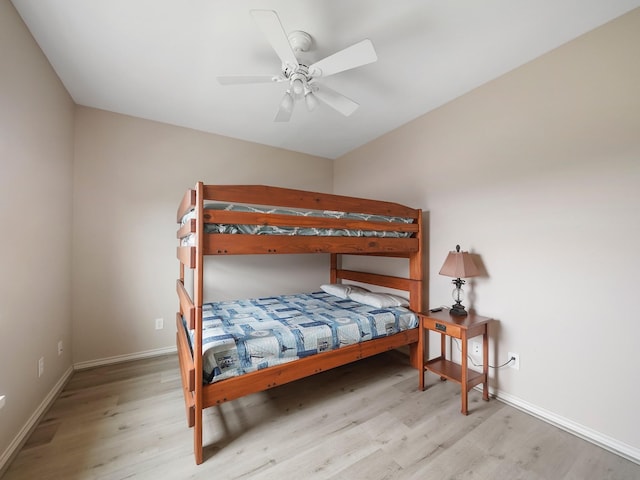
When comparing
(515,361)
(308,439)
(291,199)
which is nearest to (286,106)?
(291,199)

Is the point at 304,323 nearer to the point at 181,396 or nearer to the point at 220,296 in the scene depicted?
the point at 181,396

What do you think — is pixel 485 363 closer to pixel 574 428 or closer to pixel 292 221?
pixel 574 428

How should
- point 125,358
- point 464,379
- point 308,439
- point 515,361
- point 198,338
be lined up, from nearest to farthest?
point 198,338 → point 308,439 → point 464,379 → point 515,361 → point 125,358

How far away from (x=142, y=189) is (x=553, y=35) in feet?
12.0

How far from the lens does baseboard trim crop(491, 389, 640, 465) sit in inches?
58.6

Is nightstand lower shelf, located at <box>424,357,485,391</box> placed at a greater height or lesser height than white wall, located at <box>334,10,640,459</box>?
lesser

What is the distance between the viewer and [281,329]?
6.25 feet

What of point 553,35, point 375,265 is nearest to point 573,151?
point 553,35

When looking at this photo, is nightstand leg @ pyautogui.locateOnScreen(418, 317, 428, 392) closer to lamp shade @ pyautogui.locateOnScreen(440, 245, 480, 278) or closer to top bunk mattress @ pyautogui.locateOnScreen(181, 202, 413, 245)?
lamp shade @ pyautogui.locateOnScreen(440, 245, 480, 278)

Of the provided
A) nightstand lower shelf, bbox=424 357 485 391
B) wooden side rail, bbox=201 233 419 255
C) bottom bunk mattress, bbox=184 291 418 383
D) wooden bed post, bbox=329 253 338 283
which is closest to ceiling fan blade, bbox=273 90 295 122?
wooden side rail, bbox=201 233 419 255

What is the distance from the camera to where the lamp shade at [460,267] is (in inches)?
80.6

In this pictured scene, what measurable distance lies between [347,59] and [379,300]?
1.99 meters

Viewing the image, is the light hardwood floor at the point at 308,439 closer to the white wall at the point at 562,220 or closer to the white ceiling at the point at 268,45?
the white wall at the point at 562,220

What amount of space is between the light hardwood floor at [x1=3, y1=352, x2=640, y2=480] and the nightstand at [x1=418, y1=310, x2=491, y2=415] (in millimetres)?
169
